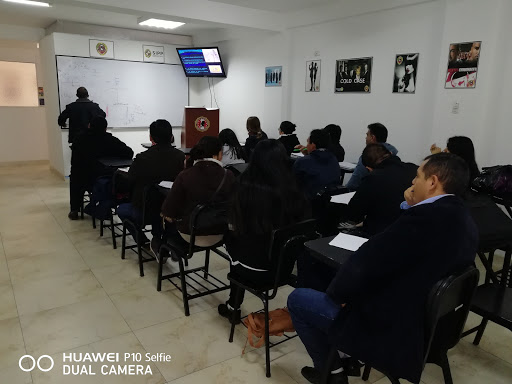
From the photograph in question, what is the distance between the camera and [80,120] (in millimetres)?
5957

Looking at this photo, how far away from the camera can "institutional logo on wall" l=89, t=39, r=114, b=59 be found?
6613 mm

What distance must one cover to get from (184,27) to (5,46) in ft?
10.8

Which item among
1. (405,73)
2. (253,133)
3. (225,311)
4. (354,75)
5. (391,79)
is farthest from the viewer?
(253,133)

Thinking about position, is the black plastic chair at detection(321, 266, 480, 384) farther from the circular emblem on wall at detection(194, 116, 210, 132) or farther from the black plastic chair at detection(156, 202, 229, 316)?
the circular emblem on wall at detection(194, 116, 210, 132)

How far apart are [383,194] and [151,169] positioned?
169 centimetres

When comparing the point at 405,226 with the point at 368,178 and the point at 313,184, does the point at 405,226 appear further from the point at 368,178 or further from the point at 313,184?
the point at 313,184

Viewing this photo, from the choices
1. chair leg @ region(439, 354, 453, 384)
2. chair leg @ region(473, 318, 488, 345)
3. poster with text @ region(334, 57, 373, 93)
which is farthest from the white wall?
chair leg @ region(439, 354, 453, 384)

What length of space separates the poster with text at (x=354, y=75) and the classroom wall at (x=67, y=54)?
3.68 meters

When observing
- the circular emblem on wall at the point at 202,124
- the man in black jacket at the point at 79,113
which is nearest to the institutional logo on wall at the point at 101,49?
the man in black jacket at the point at 79,113

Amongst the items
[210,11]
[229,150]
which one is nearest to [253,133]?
[229,150]

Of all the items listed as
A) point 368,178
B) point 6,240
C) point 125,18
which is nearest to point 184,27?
point 125,18

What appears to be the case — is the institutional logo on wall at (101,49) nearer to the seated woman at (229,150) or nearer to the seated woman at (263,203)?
the seated woman at (229,150)

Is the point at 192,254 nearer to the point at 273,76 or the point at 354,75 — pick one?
the point at 354,75

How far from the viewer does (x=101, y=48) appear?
673 centimetres
